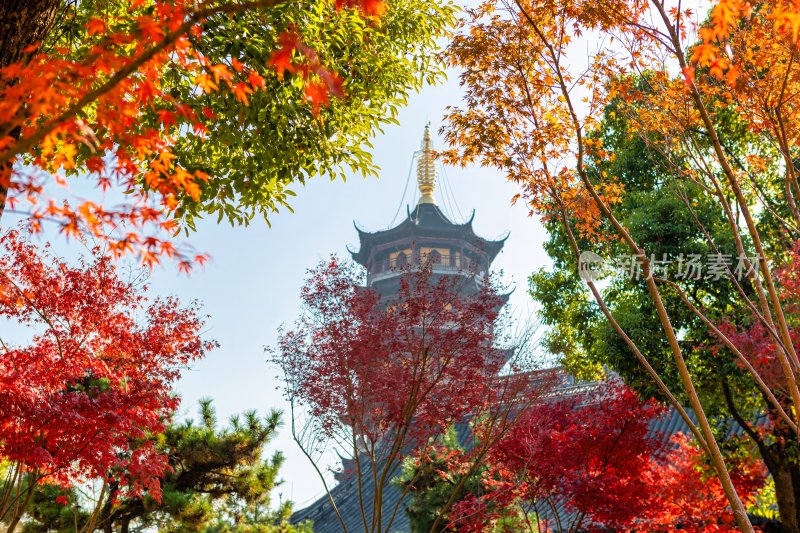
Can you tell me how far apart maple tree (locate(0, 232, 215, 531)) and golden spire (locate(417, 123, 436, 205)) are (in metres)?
25.2

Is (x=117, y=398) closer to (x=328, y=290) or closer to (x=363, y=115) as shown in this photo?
(x=328, y=290)

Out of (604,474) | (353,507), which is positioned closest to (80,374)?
(604,474)

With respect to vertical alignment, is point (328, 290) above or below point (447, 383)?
above

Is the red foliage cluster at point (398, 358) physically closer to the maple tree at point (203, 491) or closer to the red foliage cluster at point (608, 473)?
A: the red foliage cluster at point (608, 473)

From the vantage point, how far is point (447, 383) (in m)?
6.46

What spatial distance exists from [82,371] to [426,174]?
27.6 m

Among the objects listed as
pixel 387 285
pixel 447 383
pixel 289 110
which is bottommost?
pixel 447 383

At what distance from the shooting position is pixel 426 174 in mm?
33625

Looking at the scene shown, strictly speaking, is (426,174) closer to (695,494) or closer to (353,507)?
(353,507)

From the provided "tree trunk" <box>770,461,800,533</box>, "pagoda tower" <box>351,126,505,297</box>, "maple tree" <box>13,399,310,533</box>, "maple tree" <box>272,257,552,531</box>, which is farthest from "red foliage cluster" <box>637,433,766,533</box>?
"pagoda tower" <box>351,126,505,297</box>

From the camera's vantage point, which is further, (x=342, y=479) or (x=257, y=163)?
(x=342, y=479)

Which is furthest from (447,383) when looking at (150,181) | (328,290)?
(150,181)

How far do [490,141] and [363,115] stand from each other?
1.14 meters

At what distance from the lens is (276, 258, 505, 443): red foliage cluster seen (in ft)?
20.5
